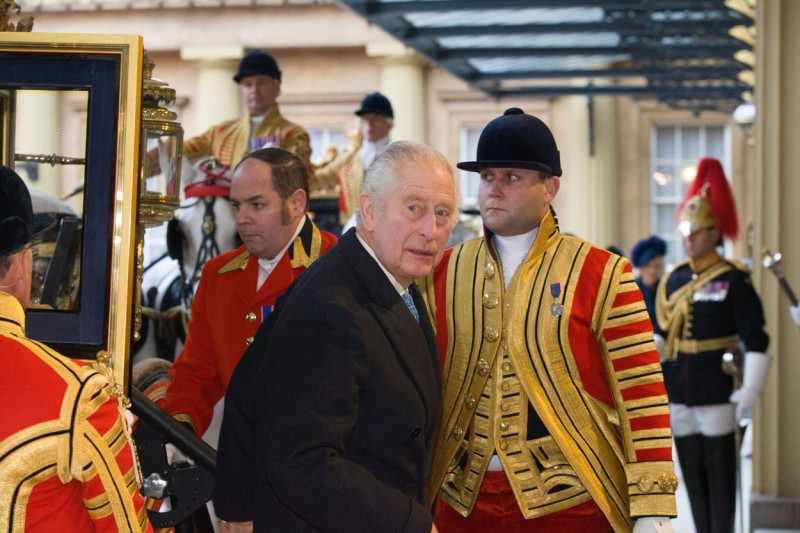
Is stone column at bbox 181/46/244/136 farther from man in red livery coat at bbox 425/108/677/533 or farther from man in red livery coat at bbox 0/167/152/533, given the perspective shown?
man in red livery coat at bbox 0/167/152/533

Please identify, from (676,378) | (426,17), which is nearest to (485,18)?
(426,17)

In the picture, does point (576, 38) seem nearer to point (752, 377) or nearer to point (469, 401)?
point (752, 377)

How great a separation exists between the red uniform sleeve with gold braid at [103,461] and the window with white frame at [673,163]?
566 inches

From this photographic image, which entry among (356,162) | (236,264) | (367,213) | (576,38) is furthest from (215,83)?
(367,213)

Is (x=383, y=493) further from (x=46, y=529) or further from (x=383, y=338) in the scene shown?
(x=46, y=529)

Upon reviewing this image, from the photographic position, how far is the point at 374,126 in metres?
7.91

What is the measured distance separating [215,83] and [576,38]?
22.2 feet

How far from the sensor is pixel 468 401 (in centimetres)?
307

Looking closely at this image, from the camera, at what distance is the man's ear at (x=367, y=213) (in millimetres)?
2424

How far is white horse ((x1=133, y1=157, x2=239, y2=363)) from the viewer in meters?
4.89

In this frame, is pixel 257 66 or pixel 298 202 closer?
pixel 298 202

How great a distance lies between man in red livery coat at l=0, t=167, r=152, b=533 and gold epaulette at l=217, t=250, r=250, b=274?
1.41 meters

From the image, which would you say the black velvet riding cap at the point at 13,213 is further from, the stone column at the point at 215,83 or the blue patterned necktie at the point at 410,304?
the stone column at the point at 215,83

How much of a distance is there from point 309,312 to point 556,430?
1004 mm
